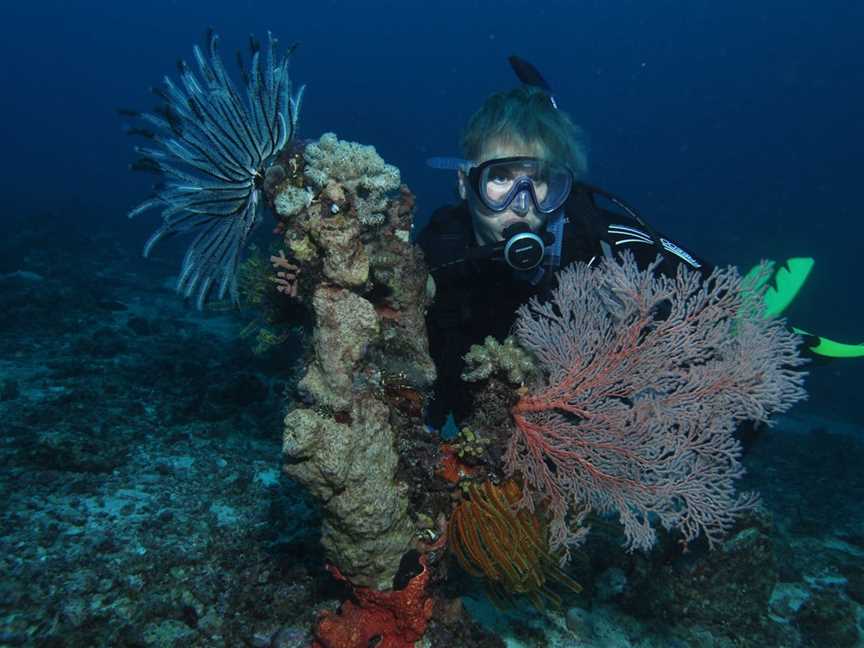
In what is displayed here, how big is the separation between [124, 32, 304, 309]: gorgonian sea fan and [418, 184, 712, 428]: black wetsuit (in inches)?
65.8

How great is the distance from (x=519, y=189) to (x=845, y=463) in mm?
12822

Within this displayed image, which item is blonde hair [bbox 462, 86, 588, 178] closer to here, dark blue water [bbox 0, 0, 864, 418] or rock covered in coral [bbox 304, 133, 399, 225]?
rock covered in coral [bbox 304, 133, 399, 225]

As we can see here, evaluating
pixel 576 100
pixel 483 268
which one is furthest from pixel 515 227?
pixel 576 100

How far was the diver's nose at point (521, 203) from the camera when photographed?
3.89 meters

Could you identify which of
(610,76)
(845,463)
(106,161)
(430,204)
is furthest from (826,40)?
(106,161)

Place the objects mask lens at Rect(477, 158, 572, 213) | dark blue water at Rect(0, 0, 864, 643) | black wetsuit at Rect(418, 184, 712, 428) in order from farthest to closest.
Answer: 1. dark blue water at Rect(0, 0, 864, 643)
2. black wetsuit at Rect(418, 184, 712, 428)
3. mask lens at Rect(477, 158, 572, 213)

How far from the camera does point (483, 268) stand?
4.49 metres

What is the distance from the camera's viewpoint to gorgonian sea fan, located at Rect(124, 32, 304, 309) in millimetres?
3137

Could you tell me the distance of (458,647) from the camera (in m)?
3.22

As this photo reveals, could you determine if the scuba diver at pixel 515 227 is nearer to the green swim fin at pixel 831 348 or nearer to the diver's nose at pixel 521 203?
the diver's nose at pixel 521 203

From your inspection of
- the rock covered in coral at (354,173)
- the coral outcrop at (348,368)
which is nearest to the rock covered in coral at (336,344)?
the coral outcrop at (348,368)

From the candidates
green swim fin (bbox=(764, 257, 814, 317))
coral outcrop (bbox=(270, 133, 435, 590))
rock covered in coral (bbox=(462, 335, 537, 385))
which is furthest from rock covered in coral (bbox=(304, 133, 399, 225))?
green swim fin (bbox=(764, 257, 814, 317))

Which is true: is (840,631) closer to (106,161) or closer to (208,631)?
(208,631)

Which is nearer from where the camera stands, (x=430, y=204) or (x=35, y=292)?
(x=35, y=292)
